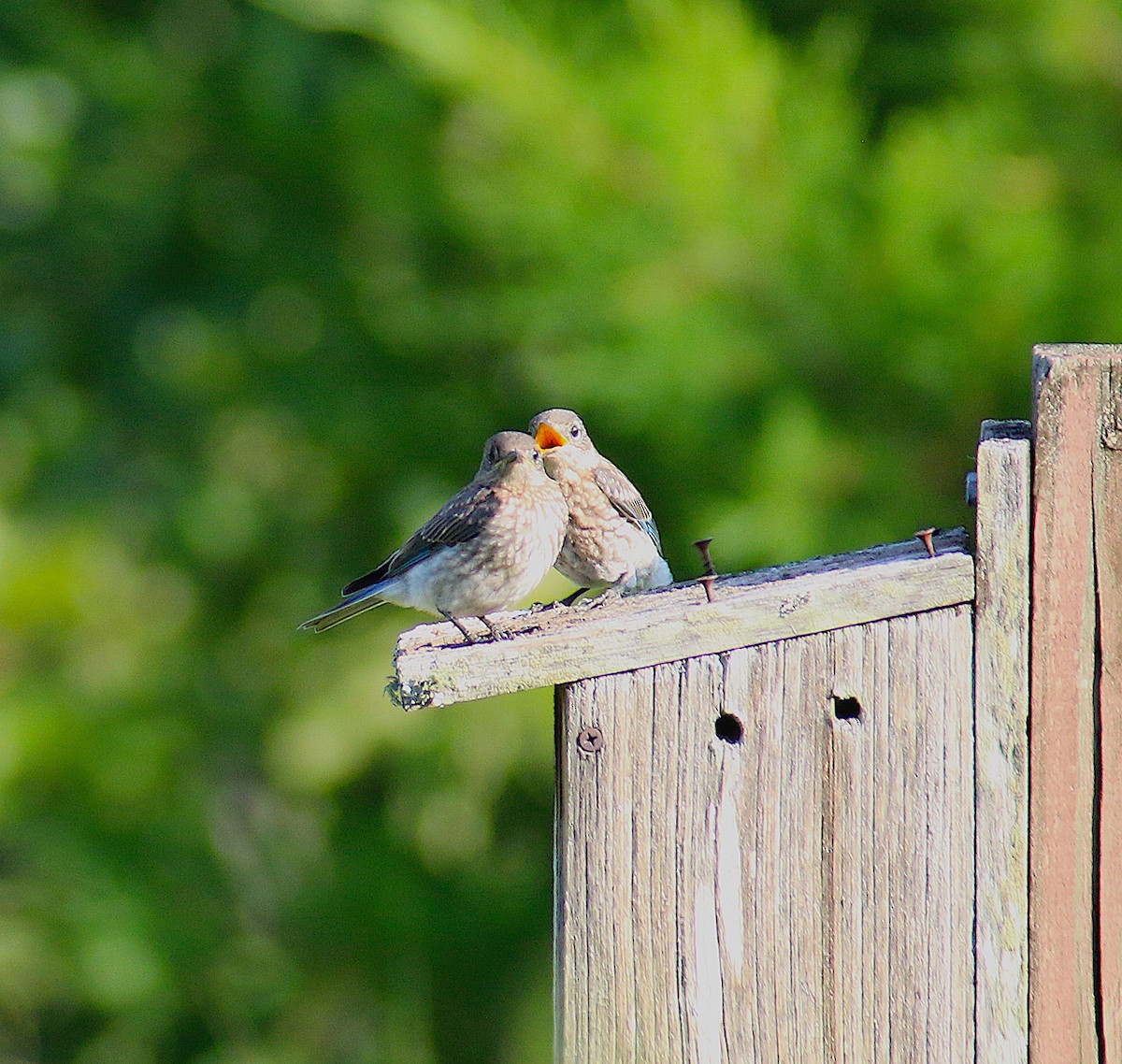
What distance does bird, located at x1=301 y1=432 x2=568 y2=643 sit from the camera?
13.0 ft

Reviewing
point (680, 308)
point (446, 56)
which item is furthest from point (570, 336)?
point (446, 56)

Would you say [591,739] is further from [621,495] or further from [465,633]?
[621,495]

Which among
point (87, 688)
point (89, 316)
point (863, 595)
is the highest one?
point (89, 316)

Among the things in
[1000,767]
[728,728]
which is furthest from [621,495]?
[1000,767]

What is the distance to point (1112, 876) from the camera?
2.45 meters

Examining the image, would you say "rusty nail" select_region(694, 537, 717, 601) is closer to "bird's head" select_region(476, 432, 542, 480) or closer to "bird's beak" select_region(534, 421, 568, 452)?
"bird's head" select_region(476, 432, 542, 480)

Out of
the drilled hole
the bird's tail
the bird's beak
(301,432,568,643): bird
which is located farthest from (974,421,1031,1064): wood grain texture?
the bird's tail

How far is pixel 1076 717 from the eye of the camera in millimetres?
2434

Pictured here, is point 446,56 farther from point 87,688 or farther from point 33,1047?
point 33,1047

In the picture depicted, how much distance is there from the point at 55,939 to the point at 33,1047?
4.46 ft

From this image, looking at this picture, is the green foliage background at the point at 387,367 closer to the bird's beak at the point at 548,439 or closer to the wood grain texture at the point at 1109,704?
the bird's beak at the point at 548,439

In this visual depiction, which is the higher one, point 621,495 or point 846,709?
point 621,495

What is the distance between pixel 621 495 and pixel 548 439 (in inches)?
10.0

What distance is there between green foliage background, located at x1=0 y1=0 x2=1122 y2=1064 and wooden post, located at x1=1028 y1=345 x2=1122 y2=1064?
2.95m
